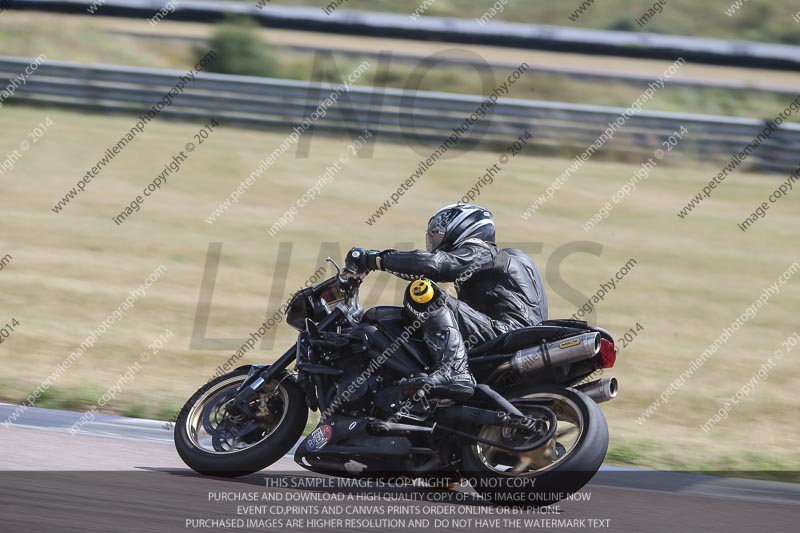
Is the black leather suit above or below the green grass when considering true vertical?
above

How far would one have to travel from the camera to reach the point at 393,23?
3123 centimetres

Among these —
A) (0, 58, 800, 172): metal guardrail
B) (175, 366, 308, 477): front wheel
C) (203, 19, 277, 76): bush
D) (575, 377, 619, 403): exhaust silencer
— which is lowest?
(203, 19, 277, 76): bush

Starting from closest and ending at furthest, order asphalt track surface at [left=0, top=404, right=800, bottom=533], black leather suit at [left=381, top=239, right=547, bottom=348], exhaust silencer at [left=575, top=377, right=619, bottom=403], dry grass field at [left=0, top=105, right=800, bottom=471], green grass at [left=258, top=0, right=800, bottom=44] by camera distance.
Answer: asphalt track surface at [left=0, top=404, right=800, bottom=533]
exhaust silencer at [left=575, top=377, right=619, bottom=403]
black leather suit at [left=381, top=239, right=547, bottom=348]
dry grass field at [left=0, top=105, right=800, bottom=471]
green grass at [left=258, top=0, right=800, bottom=44]

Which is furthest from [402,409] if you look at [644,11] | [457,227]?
[644,11]

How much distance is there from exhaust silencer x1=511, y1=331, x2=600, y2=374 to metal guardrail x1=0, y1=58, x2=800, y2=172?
1348 centimetres

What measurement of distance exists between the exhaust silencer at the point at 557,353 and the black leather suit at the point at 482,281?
14.8 inches

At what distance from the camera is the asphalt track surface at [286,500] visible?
5.04 m

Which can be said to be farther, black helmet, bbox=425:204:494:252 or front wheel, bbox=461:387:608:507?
black helmet, bbox=425:204:494:252

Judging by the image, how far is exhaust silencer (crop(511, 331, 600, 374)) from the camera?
5.46 m

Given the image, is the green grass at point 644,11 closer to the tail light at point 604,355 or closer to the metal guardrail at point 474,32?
the metal guardrail at point 474,32

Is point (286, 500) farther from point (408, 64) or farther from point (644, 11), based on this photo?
point (644, 11)

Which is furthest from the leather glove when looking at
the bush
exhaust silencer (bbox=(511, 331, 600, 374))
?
the bush

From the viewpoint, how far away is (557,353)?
18.1ft

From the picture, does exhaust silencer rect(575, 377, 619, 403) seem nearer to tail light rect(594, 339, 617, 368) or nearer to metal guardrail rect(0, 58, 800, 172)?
tail light rect(594, 339, 617, 368)
